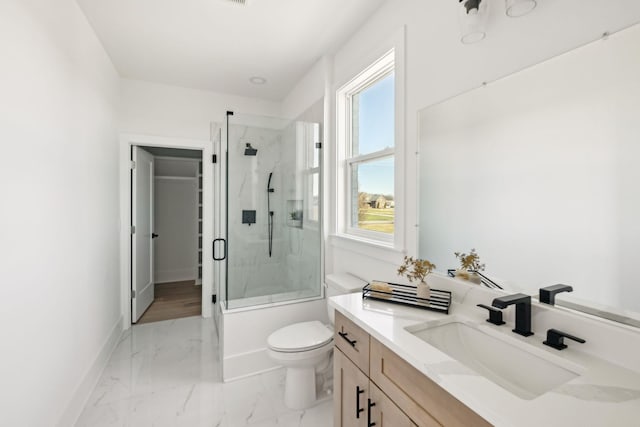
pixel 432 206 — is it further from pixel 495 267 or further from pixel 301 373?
pixel 301 373

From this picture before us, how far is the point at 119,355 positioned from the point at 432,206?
293 cm

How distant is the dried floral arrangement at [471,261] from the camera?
1.36m

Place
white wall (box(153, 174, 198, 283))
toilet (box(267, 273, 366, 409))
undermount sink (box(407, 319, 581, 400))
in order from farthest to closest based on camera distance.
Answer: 1. white wall (box(153, 174, 198, 283))
2. toilet (box(267, 273, 366, 409))
3. undermount sink (box(407, 319, 581, 400))

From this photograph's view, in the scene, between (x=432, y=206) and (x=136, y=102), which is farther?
(x=136, y=102)

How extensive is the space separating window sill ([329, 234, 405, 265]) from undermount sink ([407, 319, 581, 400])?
65 centimetres

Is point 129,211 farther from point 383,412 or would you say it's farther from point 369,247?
point 383,412

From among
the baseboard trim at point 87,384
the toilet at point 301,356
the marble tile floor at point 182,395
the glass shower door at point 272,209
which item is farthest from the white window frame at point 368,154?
the baseboard trim at point 87,384

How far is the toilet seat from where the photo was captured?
6.14 feet

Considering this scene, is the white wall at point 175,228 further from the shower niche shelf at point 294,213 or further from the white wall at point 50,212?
the shower niche shelf at point 294,213

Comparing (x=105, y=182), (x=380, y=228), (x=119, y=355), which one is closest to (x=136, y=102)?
(x=105, y=182)

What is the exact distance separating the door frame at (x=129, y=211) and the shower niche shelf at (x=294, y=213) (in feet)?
4.04

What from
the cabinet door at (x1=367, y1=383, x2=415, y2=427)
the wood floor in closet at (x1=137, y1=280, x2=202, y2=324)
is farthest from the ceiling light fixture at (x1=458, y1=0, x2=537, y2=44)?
the wood floor in closet at (x1=137, y1=280, x2=202, y2=324)

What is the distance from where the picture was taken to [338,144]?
256 centimetres

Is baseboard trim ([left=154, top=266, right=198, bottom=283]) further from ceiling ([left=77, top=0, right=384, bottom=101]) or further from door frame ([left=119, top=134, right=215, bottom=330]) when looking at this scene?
ceiling ([left=77, top=0, right=384, bottom=101])
